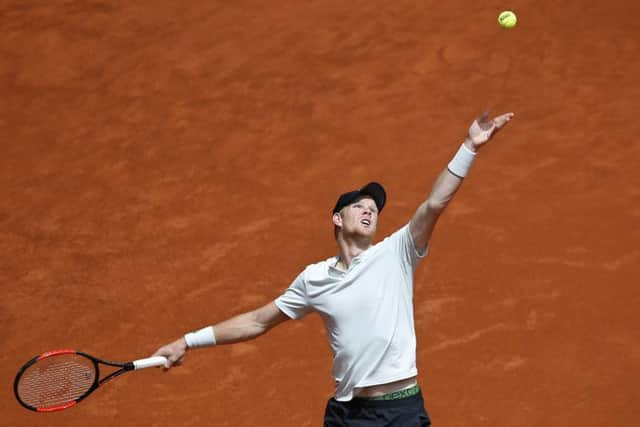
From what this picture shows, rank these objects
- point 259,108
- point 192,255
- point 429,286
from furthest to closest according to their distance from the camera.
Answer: point 259,108, point 192,255, point 429,286

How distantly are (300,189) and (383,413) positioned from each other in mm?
4640

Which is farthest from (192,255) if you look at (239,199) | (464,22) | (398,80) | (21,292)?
(464,22)

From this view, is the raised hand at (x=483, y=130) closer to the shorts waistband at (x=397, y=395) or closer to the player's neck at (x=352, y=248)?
the player's neck at (x=352, y=248)

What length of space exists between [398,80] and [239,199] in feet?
6.79

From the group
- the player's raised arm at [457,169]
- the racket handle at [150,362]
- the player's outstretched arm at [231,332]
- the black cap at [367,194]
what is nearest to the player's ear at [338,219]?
the black cap at [367,194]

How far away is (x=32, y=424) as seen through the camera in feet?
25.2

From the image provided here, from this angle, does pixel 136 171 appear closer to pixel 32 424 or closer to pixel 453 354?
pixel 32 424

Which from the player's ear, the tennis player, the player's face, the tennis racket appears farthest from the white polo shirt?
the tennis racket

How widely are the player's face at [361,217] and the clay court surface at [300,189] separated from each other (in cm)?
259

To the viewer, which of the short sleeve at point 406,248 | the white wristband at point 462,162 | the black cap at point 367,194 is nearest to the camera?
the white wristband at point 462,162

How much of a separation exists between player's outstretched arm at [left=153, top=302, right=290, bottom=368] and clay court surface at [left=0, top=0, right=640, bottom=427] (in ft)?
7.23

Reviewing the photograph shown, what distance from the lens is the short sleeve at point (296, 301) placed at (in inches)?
203

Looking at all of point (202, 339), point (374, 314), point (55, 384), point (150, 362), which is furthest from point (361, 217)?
point (55, 384)

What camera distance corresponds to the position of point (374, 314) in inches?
192
